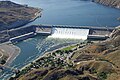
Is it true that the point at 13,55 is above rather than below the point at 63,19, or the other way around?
below

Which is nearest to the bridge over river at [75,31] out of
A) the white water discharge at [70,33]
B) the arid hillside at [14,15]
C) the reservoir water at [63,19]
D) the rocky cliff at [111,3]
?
the white water discharge at [70,33]

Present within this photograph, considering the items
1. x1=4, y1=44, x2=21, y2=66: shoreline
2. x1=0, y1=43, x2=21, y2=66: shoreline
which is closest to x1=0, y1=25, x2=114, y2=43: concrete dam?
x1=0, y1=43, x2=21, y2=66: shoreline

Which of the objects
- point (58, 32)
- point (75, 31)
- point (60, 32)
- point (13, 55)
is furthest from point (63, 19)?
point (13, 55)

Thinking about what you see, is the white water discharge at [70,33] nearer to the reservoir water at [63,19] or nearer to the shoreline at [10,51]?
the reservoir water at [63,19]

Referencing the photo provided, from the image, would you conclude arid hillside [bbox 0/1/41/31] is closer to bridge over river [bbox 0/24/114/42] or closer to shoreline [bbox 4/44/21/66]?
bridge over river [bbox 0/24/114/42]

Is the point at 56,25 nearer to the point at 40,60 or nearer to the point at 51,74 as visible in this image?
the point at 40,60

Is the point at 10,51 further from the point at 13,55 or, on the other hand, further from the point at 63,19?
the point at 63,19
